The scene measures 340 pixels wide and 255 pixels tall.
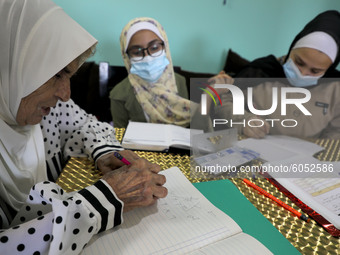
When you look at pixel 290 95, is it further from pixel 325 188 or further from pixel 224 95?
pixel 325 188

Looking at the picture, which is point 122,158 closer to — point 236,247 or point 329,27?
point 236,247

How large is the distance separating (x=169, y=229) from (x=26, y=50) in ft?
1.78

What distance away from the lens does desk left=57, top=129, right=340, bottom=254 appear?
0.55 metres

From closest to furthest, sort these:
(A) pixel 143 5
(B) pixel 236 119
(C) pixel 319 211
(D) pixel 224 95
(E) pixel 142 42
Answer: (C) pixel 319 211 → (B) pixel 236 119 → (D) pixel 224 95 → (E) pixel 142 42 → (A) pixel 143 5

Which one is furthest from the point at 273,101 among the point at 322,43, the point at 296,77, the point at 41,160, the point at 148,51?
the point at 41,160

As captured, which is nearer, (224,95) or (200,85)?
(224,95)

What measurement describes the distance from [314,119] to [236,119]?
56 cm

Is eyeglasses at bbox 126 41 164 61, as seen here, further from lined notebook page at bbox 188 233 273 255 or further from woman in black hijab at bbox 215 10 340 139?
lined notebook page at bbox 188 233 273 255

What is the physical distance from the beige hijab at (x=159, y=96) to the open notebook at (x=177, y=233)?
97 cm

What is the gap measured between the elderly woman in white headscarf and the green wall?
1.67 m

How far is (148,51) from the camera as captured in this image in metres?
1.55

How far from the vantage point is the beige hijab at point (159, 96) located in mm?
1594

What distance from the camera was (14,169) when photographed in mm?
695

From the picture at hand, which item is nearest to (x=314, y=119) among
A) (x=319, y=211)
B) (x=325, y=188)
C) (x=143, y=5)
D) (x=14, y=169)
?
(x=325, y=188)
